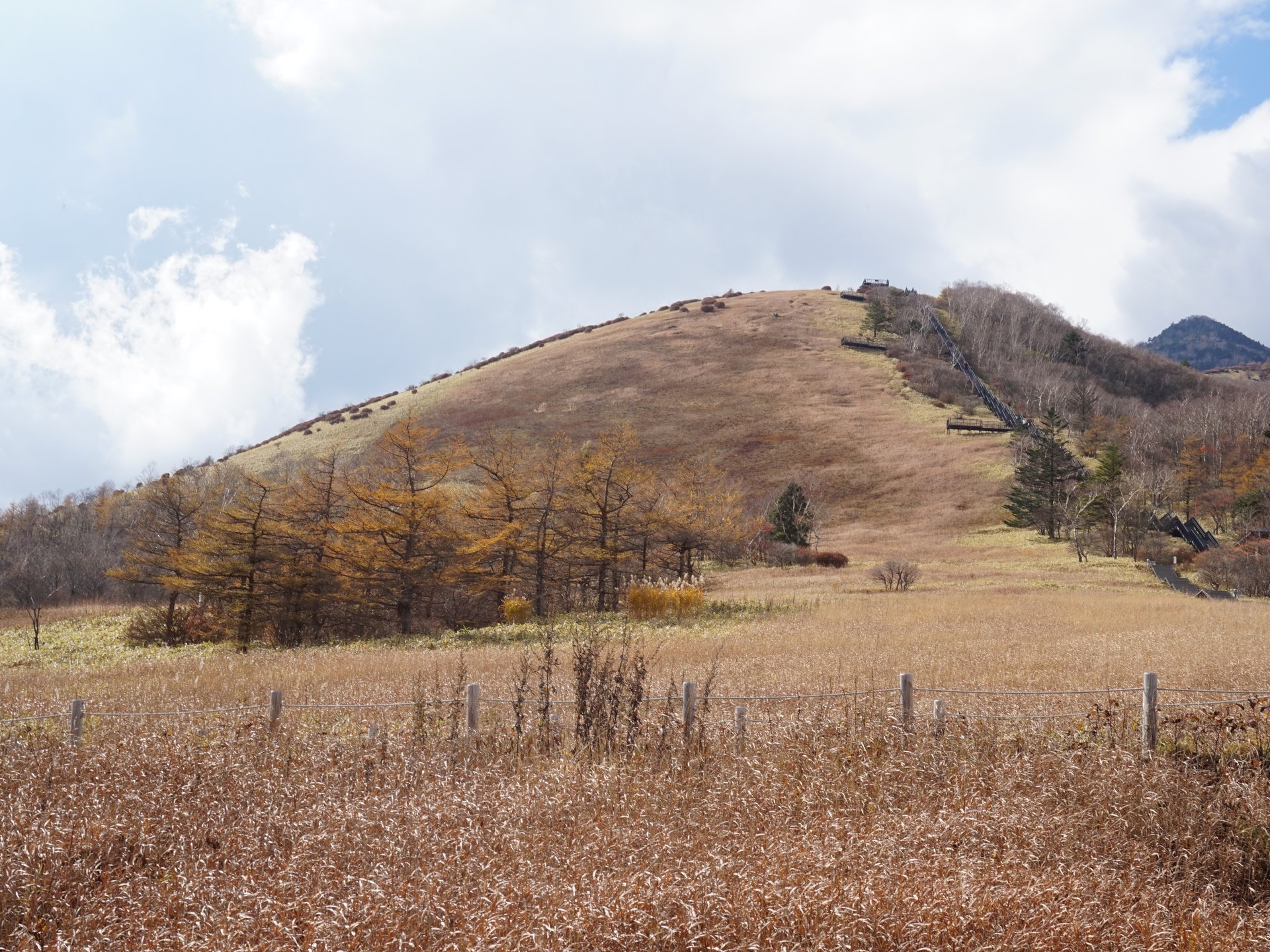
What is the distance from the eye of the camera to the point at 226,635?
29.5 metres

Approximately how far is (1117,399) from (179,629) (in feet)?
332

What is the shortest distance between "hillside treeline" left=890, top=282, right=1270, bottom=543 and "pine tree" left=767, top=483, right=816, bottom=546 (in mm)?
16175

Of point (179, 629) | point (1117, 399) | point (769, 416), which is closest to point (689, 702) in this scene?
point (179, 629)

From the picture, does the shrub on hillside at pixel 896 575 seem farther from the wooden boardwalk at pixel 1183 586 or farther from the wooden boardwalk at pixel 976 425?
the wooden boardwalk at pixel 976 425

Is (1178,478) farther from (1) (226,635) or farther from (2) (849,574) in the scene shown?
(1) (226,635)

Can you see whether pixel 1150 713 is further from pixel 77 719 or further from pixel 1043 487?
pixel 1043 487

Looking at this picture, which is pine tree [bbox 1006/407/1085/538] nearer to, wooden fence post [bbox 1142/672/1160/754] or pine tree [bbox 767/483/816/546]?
pine tree [bbox 767/483/816/546]

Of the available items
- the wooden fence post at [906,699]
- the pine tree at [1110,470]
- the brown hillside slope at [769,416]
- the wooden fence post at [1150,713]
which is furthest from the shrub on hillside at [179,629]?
the pine tree at [1110,470]

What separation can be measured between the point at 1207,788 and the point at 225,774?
26.9 feet

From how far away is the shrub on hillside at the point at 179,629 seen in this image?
29312 mm

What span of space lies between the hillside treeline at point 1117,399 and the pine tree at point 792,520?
1618 centimetres

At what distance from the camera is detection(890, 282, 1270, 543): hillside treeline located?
56.6 meters

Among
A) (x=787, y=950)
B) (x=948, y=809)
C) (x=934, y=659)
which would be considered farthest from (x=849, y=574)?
(x=787, y=950)

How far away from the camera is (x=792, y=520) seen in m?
52.9
